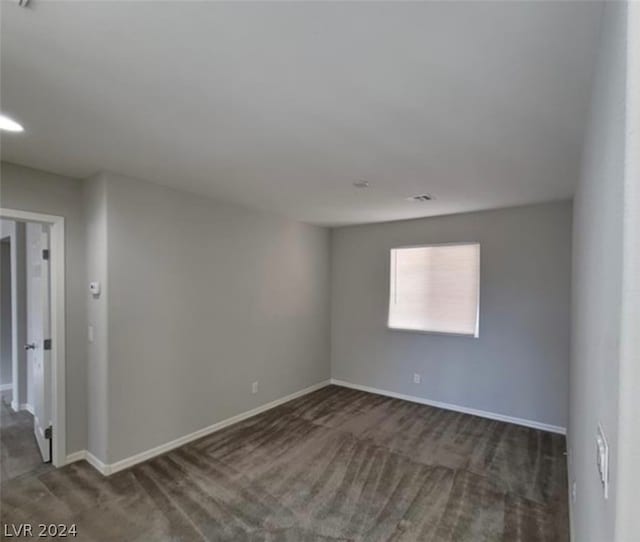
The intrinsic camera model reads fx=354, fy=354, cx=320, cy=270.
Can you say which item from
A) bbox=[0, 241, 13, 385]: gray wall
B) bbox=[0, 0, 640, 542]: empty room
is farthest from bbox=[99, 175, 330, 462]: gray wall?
bbox=[0, 241, 13, 385]: gray wall

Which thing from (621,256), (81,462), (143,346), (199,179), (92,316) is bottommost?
(81,462)

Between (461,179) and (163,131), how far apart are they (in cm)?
234

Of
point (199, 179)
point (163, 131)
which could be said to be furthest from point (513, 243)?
point (163, 131)

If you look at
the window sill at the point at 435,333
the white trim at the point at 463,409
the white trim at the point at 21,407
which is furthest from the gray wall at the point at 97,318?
the window sill at the point at 435,333

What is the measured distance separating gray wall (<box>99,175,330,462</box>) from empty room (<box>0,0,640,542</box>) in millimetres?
27

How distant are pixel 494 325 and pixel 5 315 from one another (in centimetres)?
646

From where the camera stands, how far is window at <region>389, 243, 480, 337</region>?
14.4ft

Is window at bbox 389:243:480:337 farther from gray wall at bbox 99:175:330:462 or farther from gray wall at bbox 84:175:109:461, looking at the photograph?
gray wall at bbox 84:175:109:461

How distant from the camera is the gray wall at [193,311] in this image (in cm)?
303

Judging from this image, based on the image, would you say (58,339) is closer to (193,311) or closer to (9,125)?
(193,311)

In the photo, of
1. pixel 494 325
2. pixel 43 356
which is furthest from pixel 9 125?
pixel 494 325

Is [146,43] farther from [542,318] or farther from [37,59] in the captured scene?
[542,318]

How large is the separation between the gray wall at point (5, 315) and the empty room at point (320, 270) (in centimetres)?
4

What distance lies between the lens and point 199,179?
3131mm
